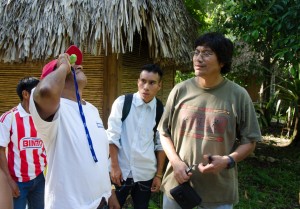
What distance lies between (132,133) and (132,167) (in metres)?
0.30

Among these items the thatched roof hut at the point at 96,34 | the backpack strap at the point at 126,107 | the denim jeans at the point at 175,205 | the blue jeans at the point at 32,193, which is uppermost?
the thatched roof hut at the point at 96,34

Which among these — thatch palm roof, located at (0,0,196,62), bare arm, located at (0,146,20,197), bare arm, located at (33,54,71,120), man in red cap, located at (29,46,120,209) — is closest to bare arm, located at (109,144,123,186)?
bare arm, located at (0,146,20,197)

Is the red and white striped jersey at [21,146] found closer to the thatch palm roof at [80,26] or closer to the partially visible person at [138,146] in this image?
the partially visible person at [138,146]

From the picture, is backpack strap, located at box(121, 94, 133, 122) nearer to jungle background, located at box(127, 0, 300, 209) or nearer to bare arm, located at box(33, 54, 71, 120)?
bare arm, located at box(33, 54, 71, 120)

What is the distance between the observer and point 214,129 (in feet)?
7.07

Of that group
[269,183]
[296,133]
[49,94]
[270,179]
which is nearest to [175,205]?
[49,94]

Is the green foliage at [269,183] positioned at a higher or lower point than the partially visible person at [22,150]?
lower

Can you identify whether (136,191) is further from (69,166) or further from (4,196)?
(4,196)

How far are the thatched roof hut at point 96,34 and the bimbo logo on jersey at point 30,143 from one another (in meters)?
2.00

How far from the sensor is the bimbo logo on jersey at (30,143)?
9.39 feet

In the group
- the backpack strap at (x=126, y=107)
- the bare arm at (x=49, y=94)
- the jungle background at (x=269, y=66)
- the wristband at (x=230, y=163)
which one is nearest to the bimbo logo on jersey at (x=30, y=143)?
the backpack strap at (x=126, y=107)

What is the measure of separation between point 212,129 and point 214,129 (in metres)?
0.01

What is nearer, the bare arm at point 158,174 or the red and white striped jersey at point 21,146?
the red and white striped jersey at point 21,146

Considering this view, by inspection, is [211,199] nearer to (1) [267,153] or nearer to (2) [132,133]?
(2) [132,133]
